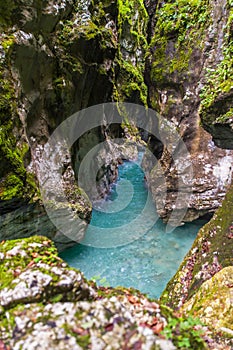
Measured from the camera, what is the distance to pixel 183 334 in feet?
6.60

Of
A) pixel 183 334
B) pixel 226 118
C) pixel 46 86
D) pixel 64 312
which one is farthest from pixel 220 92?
pixel 64 312

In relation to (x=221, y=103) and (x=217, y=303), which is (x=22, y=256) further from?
(x=221, y=103)

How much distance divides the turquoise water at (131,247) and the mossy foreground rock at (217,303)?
4040mm

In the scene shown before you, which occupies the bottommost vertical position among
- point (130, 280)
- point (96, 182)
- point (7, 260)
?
point (130, 280)

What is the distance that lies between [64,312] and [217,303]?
111 inches

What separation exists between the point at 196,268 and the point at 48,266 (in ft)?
16.3

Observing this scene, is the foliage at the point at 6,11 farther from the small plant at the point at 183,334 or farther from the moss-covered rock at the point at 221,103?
the small plant at the point at 183,334

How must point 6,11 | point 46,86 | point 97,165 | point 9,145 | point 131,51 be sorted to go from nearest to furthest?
point 9,145, point 6,11, point 46,86, point 97,165, point 131,51

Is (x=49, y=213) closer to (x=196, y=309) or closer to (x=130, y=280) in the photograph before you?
(x=130, y=280)

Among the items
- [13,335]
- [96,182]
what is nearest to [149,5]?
[96,182]

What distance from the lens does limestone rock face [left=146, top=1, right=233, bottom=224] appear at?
11.3 metres

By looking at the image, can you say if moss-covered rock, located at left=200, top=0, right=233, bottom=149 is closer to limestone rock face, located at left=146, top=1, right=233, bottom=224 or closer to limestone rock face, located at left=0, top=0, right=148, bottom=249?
limestone rock face, located at left=146, top=1, right=233, bottom=224

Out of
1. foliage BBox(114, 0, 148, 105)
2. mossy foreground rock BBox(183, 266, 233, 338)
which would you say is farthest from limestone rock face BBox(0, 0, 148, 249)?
foliage BBox(114, 0, 148, 105)

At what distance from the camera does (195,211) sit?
1193cm
